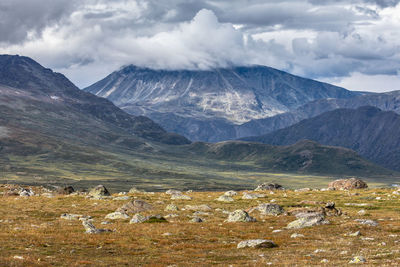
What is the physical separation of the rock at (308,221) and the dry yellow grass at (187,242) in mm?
1188

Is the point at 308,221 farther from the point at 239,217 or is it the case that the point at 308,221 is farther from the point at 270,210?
the point at 270,210

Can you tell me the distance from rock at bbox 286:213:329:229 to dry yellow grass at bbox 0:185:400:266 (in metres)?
1.19

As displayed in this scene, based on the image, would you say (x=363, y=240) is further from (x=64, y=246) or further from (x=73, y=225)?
(x=73, y=225)

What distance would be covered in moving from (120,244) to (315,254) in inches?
622

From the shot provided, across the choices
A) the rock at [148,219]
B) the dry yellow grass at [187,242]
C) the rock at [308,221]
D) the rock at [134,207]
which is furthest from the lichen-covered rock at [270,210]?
the rock at [134,207]

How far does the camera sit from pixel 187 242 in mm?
38812

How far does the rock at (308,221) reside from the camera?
47.5 metres

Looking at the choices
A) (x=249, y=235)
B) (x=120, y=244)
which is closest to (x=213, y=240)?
(x=249, y=235)

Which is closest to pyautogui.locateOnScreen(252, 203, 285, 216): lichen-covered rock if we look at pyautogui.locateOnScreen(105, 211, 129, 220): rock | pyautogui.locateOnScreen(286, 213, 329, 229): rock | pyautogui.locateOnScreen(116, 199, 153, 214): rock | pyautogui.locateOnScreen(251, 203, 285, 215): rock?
pyautogui.locateOnScreen(251, 203, 285, 215): rock

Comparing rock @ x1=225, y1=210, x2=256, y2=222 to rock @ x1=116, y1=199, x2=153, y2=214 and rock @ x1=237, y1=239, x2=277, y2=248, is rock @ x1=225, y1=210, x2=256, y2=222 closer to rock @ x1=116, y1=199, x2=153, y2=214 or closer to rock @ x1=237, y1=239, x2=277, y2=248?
rock @ x1=116, y1=199, x2=153, y2=214

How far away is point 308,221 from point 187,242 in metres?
16.4

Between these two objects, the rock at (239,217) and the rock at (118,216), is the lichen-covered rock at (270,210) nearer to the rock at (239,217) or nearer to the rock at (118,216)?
the rock at (239,217)

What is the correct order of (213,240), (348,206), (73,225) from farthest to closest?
1. (348,206)
2. (73,225)
3. (213,240)

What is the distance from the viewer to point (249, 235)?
42750 mm
